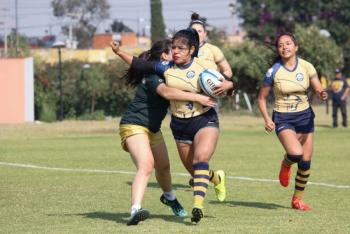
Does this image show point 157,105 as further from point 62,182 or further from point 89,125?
point 89,125

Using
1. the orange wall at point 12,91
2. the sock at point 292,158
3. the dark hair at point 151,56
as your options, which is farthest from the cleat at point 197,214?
the orange wall at point 12,91

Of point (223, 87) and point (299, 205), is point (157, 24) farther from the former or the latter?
point (223, 87)

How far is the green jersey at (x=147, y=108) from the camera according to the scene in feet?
33.7

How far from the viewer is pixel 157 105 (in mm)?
10367

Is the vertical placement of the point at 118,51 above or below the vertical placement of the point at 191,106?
above

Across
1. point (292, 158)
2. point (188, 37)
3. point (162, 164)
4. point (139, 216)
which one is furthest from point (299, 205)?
point (188, 37)

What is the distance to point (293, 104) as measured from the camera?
11.8m

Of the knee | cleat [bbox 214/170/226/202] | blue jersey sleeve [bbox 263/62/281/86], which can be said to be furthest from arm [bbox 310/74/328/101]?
cleat [bbox 214/170/226/202]

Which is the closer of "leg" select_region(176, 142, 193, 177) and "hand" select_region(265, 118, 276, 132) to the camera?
"leg" select_region(176, 142, 193, 177)

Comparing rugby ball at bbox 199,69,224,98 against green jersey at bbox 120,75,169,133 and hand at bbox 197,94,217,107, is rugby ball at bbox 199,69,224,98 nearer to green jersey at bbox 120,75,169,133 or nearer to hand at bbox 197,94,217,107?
hand at bbox 197,94,217,107

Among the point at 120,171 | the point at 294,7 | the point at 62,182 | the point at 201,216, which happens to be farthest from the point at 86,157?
the point at 294,7

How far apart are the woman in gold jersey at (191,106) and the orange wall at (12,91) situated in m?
25.4

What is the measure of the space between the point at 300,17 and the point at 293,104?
57810mm

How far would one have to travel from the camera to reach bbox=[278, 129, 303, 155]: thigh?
11.6m
